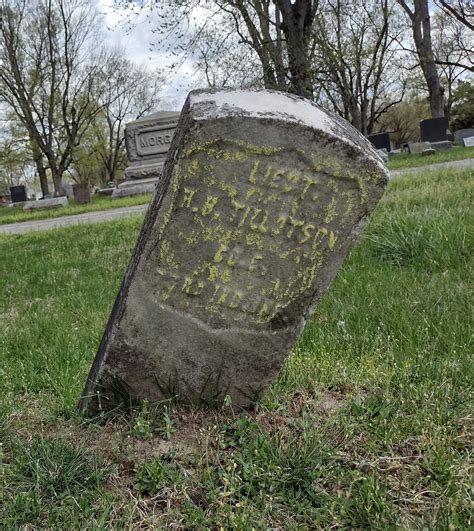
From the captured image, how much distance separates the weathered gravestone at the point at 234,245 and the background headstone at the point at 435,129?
73.7ft

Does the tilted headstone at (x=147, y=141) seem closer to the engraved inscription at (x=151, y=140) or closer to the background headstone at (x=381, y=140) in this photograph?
the engraved inscription at (x=151, y=140)

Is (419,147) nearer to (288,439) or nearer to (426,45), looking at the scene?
(426,45)

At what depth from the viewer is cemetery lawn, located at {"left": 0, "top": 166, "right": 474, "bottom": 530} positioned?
162 centimetres

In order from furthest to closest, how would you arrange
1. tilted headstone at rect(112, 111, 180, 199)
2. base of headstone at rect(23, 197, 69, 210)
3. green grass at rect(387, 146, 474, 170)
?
base of headstone at rect(23, 197, 69, 210), tilted headstone at rect(112, 111, 180, 199), green grass at rect(387, 146, 474, 170)

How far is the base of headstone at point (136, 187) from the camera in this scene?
16539 mm

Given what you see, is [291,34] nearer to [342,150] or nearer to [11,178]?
[342,150]

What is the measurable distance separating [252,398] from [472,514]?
0.95 metres

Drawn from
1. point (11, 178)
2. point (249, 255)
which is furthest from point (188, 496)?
point (11, 178)

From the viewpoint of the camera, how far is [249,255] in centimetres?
197

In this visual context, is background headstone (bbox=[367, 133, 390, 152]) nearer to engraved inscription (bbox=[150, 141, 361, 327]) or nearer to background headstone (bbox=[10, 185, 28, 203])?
background headstone (bbox=[10, 185, 28, 203])

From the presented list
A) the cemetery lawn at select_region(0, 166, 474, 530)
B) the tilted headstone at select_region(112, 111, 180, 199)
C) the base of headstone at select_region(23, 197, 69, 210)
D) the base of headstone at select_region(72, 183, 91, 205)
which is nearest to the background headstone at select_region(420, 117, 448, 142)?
the tilted headstone at select_region(112, 111, 180, 199)

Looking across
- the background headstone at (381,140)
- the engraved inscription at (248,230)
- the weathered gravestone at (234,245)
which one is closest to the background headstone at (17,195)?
the background headstone at (381,140)

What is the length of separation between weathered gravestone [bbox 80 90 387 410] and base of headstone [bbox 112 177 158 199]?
14652mm

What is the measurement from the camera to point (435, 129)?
73.4ft
